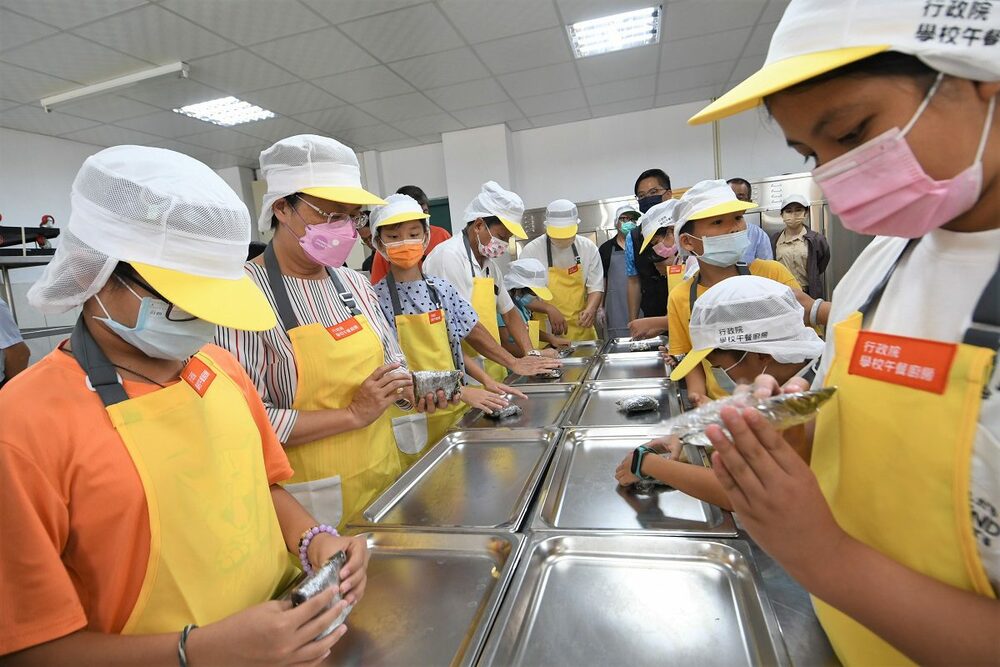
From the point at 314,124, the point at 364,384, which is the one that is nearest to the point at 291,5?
the point at 314,124

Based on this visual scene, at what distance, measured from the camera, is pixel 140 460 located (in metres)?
0.80

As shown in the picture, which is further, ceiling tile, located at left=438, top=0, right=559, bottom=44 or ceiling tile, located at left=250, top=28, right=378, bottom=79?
ceiling tile, located at left=250, top=28, right=378, bottom=79

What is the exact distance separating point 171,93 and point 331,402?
4.83 meters

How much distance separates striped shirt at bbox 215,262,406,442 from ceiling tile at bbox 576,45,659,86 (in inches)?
176

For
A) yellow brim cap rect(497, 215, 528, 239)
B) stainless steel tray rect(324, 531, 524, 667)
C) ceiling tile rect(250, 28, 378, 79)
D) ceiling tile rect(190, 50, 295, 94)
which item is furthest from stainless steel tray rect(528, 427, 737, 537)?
ceiling tile rect(190, 50, 295, 94)

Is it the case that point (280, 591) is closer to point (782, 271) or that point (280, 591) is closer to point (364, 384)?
point (364, 384)

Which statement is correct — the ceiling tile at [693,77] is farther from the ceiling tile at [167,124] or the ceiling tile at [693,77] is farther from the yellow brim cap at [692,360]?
the ceiling tile at [167,124]

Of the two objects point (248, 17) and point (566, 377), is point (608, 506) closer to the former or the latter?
point (566, 377)

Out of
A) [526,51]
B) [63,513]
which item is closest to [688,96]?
[526,51]

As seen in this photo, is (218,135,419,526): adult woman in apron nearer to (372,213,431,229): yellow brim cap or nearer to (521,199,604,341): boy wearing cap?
(372,213,431,229): yellow brim cap

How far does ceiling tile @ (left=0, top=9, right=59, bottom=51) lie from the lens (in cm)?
330

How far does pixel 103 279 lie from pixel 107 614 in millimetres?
522

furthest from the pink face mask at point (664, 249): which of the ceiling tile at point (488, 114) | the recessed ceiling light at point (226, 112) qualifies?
the recessed ceiling light at point (226, 112)

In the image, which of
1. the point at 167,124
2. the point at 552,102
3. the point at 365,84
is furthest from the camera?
the point at 552,102
